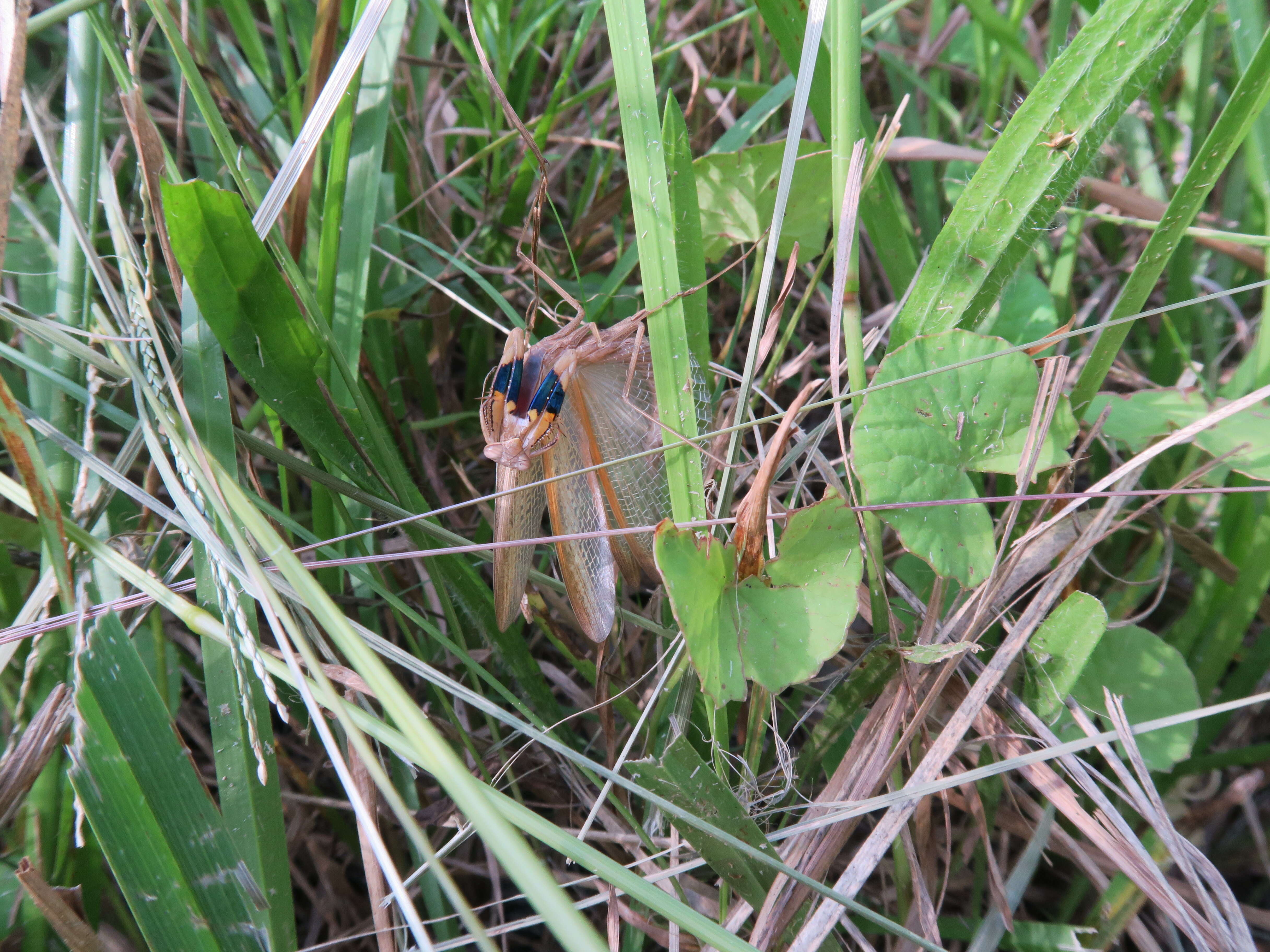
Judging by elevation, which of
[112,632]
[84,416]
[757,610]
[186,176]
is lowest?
[757,610]

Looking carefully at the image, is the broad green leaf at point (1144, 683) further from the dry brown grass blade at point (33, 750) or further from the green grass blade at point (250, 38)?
the green grass blade at point (250, 38)

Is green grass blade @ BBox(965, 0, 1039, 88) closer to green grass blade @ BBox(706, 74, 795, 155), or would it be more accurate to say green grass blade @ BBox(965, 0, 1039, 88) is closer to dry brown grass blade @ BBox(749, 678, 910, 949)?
green grass blade @ BBox(706, 74, 795, 155)

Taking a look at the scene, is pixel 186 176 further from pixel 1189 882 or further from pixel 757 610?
pixel 1189 882

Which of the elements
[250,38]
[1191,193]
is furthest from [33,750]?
[1191,193]

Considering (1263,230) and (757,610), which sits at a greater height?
(1263,230)

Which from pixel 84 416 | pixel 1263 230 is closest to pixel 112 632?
pixel 84 416
